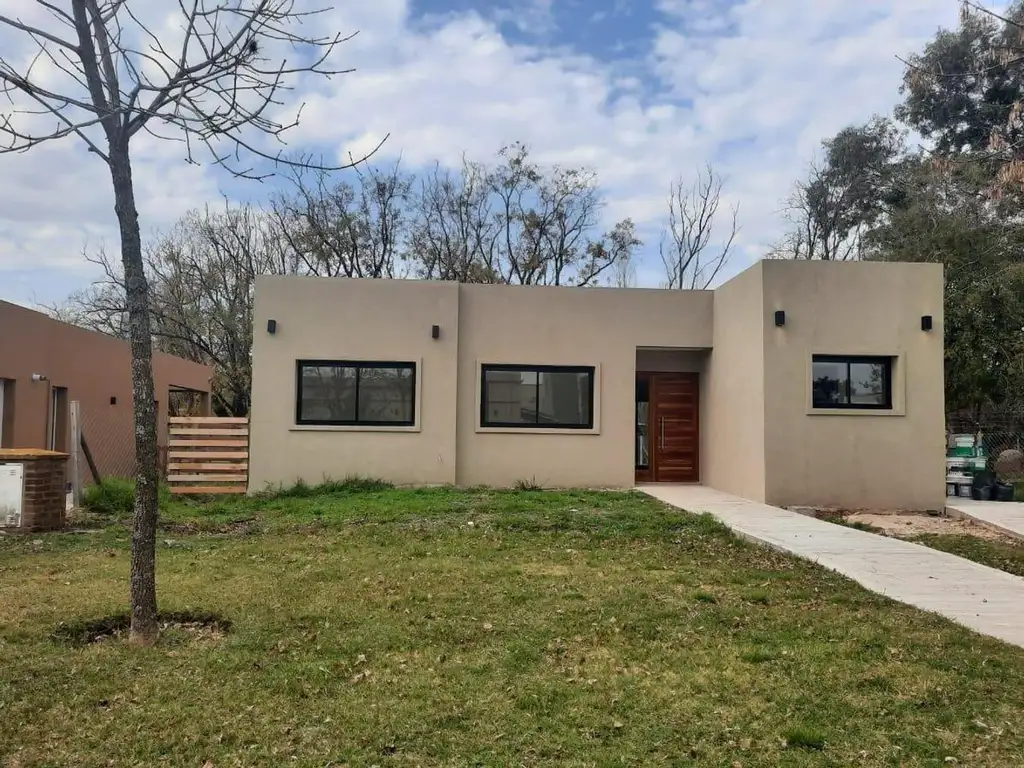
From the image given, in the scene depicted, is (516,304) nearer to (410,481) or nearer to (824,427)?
(410,481)

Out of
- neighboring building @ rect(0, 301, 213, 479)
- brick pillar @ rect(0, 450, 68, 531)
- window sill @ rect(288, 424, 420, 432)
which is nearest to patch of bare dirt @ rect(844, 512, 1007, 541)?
window sill @ rect(288, 424, 420, 432)

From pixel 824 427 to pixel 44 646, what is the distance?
33.4 ft

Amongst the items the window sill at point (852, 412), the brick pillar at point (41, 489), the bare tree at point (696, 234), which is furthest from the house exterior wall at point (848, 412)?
the bare tree at point (696, 234)

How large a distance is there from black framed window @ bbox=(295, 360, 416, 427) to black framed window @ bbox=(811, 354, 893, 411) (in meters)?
6.44

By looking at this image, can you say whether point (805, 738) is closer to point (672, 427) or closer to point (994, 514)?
point (994, 514)

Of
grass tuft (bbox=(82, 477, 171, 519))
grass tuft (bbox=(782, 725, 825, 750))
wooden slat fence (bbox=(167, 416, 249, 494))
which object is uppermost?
wooden slat fence (bbox=(167, 416, 249, 494))

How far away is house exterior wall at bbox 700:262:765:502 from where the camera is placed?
11.7 metres

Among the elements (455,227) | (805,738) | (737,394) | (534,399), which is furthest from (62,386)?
(455,227)

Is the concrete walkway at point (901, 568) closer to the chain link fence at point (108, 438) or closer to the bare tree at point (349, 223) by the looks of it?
the chain link fence at point (108, 438)

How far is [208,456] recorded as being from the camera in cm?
1309

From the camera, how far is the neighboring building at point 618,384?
11594mm

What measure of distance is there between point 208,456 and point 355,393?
8.83 feet

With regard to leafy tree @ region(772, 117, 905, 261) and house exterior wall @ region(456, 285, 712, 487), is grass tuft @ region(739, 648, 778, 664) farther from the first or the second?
leafy tree @ region(772, 117, 905, 261)

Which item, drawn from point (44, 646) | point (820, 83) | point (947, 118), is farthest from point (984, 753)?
point (947, 118)
